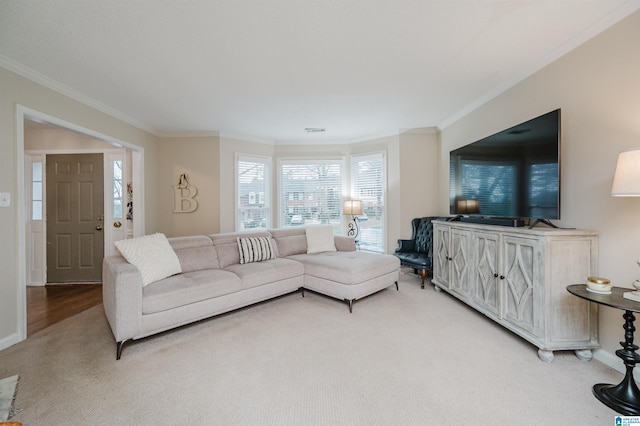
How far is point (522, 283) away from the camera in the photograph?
229 centimetres

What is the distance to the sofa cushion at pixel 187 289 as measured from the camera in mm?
2396

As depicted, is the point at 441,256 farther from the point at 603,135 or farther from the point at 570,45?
the point at 570,45

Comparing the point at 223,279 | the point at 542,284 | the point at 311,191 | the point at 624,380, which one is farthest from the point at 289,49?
the point at 311,191

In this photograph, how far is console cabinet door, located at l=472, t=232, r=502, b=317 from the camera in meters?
2.56

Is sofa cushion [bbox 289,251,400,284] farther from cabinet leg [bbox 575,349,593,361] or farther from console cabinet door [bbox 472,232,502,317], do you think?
cabinet leg [bbox 575,349,593,361]

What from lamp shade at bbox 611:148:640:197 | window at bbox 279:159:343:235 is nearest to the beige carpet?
lamp shade at bbox 611:148:640:197

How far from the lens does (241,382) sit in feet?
6.09

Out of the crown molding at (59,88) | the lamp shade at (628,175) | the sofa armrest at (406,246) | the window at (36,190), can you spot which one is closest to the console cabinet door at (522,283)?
the lamp shade at (628,175)

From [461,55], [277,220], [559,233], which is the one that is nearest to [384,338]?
[559,233]

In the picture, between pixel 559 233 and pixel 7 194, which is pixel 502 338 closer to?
pixel 559 233

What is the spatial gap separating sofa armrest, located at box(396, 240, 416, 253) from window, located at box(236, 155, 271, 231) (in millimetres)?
2654

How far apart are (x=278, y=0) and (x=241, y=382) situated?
8.38 feet

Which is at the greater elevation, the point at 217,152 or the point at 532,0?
the point at 532,0

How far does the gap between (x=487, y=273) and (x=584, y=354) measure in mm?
866
